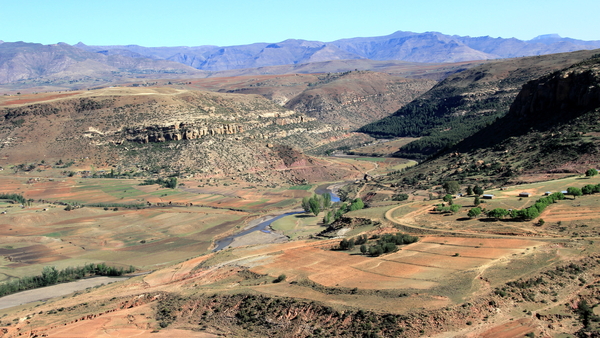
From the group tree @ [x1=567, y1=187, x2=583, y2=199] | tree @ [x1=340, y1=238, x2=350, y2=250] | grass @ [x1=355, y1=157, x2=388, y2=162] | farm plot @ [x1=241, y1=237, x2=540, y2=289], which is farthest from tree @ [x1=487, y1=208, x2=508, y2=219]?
grass @ [x1=355, y1=157, x2=388, y2=162]

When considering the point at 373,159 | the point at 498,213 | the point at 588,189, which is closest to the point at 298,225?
the point at 498,213

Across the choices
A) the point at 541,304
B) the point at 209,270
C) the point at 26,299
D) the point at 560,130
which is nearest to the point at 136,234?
the point at 26,299

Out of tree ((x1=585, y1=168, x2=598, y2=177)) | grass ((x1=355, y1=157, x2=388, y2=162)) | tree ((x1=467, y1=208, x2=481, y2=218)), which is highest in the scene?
tree ((x1=585, y1=168, x2=598, y2=177))

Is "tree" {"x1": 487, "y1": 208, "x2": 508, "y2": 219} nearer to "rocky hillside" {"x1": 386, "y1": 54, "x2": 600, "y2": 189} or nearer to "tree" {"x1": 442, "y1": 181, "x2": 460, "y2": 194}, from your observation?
"tree" {"x1": 442, "y1": 181, "x2": 460, "y2": 194}

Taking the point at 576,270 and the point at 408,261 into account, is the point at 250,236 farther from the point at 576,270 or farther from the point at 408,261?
the point at 576,270

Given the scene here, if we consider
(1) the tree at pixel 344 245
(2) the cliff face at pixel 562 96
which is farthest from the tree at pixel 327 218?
(2) the cliff face at pixel 562 96

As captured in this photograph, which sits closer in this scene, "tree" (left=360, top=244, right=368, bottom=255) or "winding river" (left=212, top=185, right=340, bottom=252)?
"tree" (left=360, top=244, right=368, bottom=255)

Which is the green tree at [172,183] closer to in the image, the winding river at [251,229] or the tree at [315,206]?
the winding river at [251,229]
